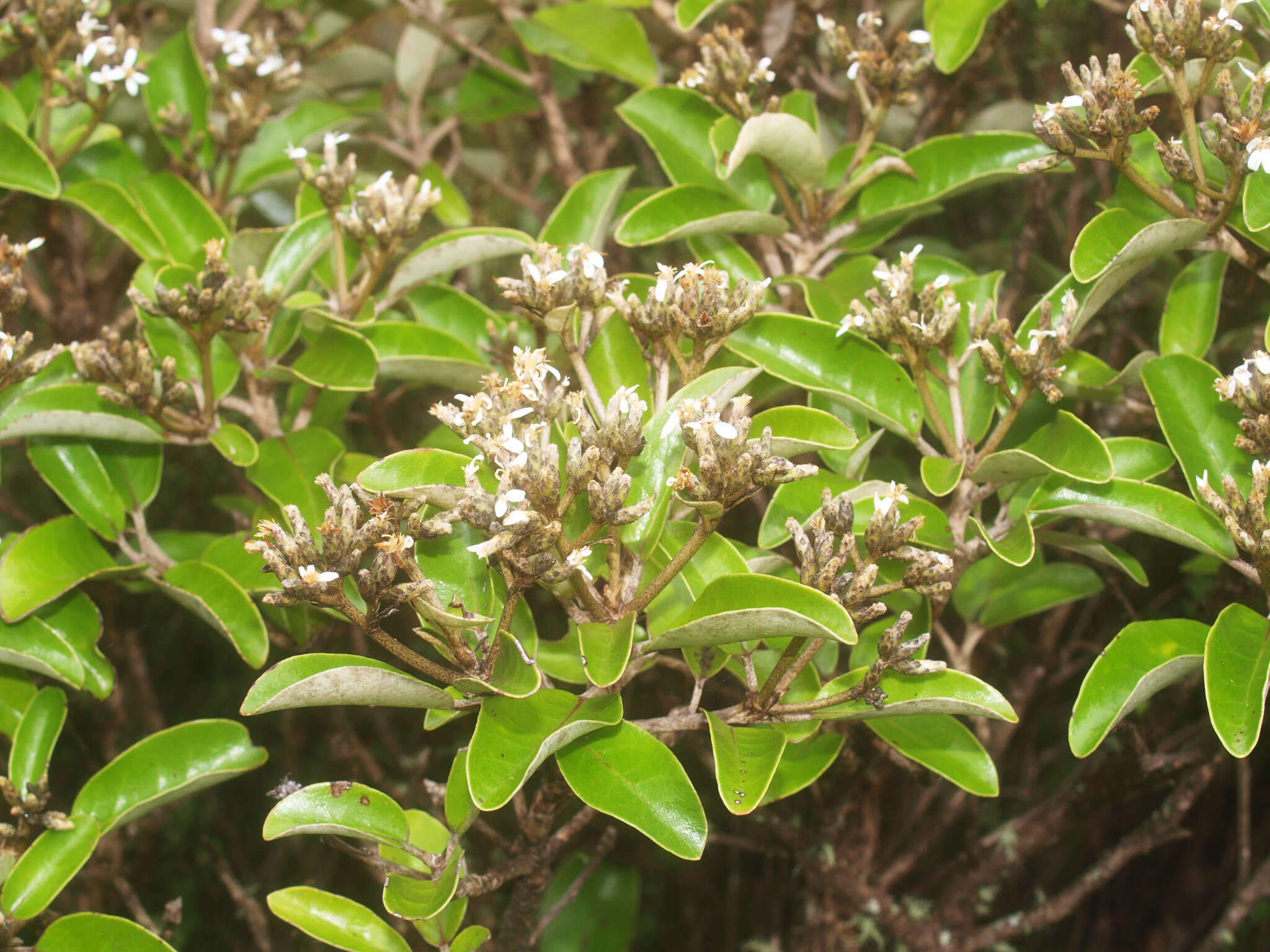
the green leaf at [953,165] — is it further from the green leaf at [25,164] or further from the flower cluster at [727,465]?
the green leaf at [25,164]

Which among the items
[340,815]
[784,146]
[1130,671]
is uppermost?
[784,146]

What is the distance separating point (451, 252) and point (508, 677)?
0.73m

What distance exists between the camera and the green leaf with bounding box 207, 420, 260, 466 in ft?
4.81

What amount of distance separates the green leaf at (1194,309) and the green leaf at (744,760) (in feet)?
2.88

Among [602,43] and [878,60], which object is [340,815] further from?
[602,43]

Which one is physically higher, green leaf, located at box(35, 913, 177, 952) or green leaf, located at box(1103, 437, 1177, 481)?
green leaf, located at box(1103, 437, 1177, 481)

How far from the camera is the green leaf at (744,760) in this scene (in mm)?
1067

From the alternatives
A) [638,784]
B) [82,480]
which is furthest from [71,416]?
[638,784]

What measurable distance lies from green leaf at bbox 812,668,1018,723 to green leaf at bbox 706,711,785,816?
65mm

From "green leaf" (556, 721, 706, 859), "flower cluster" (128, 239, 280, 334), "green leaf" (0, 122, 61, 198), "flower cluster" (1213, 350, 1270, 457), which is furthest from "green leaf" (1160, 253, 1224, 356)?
"green leaf" (0, 122, 61, 198)

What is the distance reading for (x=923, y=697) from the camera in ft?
3.67

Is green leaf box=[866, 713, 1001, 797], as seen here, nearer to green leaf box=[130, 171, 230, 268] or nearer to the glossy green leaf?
the glossy green leaf

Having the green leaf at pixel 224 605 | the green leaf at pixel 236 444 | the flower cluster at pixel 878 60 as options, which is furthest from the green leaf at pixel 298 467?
the flower cluster at pixel 878 60

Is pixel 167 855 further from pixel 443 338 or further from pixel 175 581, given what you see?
A: pixel 443 338
